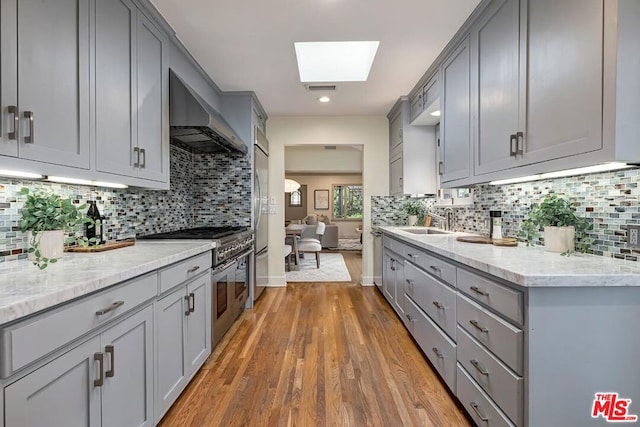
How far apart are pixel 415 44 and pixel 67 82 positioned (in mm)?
2406

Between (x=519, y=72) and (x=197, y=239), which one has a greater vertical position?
(x=519, y=72)

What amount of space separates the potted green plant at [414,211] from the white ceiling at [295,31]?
165cm

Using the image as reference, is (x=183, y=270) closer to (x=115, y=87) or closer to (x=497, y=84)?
(x=115, y=87)

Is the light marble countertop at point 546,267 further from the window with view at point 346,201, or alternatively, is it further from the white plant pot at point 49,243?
the window with view at point 346,201

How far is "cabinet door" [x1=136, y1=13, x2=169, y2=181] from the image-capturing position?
211 cm

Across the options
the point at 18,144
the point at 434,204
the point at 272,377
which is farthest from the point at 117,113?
the point at 434,204

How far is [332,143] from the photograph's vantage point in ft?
15.6

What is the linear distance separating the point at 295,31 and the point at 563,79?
181 cm

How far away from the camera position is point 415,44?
2.70 m

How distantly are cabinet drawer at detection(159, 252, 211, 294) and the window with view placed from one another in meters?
9.40

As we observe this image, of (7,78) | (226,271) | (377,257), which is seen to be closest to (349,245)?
(377,257)

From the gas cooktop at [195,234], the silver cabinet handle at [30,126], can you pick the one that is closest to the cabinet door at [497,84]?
the gas cooktop at [195,234]

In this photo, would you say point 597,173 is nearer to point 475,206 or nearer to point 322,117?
point 475,206

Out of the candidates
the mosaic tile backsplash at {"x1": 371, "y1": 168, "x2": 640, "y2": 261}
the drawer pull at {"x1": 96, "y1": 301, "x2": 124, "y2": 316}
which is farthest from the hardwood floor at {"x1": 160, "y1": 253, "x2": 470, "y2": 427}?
the mosaic tile backsplash at {"x1": 371, "y1": 168, "x2": 640, "y2": 261}
